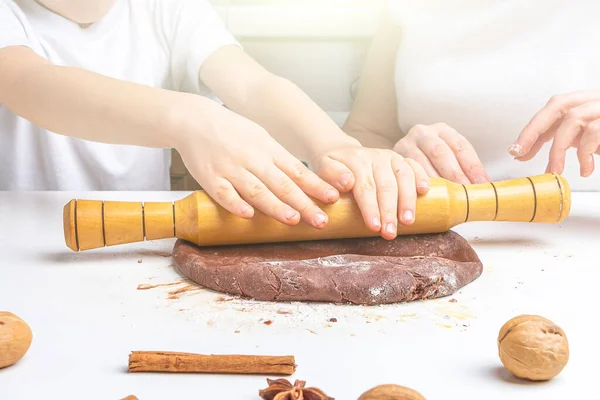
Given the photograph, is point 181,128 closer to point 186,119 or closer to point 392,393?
point 186,119

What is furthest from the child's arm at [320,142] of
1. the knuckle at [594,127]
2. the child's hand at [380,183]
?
the knuckle at [594,127]

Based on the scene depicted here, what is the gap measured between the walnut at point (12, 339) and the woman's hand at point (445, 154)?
0.73m

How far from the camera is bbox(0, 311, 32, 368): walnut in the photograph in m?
0.55

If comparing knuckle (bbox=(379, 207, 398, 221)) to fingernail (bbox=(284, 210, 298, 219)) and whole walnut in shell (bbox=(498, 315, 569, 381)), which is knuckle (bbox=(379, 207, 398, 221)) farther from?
whole walnut in shell (bbox=(498, 315, 569, 381))

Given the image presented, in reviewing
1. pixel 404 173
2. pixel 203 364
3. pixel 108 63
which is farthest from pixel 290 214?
pixel 108 63

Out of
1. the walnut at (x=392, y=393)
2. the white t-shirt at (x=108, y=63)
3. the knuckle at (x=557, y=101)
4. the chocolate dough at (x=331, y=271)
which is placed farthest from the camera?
the white t-shirt at (x=108, y=63)

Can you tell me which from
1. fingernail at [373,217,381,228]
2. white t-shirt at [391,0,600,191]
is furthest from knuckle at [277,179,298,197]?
white t-shirt at [391,0,600,191]

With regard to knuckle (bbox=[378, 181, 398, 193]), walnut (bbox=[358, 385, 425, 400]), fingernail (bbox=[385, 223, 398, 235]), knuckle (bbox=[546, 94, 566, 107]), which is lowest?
walnut (bbox=[358, 385, 425, 400])

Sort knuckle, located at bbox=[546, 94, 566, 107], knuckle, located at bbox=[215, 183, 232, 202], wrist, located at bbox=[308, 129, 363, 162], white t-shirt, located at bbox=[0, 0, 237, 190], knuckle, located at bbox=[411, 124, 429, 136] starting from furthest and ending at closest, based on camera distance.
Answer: white t-shirt, located at bbox=[0, 0, 237, 190] < knuckle, located at bbox=[411, 124, 429, 136] < knuckle, located at bbox=[546, 94, 566, 107] < wrist, located at bbox=[308, 129, 363, 162] < knuckle, located at bbox=[215, 183, 232, 202]

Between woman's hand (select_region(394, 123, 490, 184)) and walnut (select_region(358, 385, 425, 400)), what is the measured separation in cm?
67

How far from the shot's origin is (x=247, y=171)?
86 centimetres

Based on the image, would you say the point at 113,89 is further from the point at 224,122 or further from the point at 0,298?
the point at 0,298

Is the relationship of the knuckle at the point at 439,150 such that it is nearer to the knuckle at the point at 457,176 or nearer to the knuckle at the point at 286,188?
the knuckle at the point at 457,176

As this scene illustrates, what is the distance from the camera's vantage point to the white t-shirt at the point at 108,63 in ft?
4.67
